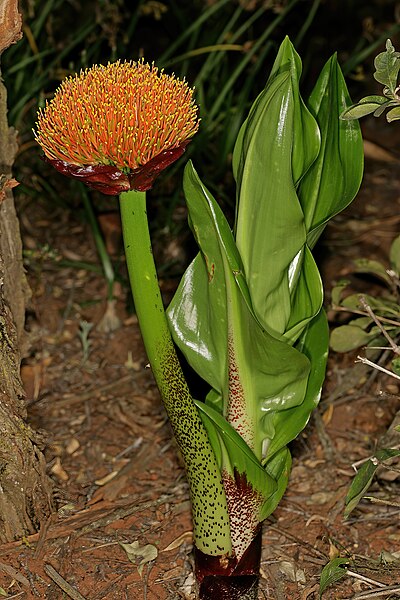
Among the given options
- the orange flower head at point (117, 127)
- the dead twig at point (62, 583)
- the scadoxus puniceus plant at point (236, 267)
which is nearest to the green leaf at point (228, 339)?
the scadoxus puniceus plant at point (236, 267)

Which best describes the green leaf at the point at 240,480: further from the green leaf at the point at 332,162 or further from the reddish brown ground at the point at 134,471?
the green leaf at the point at 332,162

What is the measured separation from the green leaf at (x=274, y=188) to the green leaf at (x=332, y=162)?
0.21ft

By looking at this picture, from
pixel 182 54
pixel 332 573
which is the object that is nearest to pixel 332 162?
pixel 332 573

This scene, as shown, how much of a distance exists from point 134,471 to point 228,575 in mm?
378

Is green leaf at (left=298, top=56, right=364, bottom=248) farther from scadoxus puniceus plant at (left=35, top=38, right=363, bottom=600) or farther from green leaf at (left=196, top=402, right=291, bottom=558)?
green leaf at (left=196, top=402, right=291, bottom=558)

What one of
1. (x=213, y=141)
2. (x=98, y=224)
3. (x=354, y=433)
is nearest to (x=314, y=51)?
(x=213, y=141)

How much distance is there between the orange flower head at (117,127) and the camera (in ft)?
3.28

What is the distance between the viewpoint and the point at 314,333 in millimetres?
1367

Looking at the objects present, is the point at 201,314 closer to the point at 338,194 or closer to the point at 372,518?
the point at 338,194

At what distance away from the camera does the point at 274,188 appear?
1.16 metres

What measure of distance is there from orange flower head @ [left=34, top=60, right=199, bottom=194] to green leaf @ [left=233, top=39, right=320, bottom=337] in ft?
0.36

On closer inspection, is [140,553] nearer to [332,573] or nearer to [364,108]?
[332,573]

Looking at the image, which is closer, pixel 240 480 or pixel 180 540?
pixel 240 480

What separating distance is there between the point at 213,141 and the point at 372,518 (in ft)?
3.84
